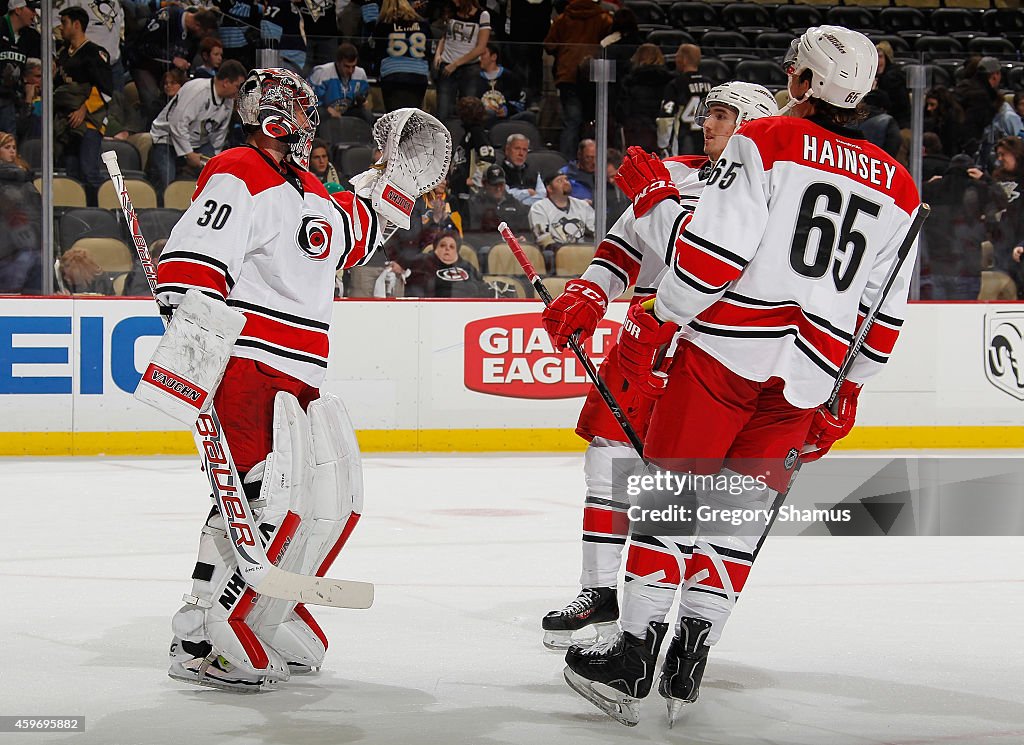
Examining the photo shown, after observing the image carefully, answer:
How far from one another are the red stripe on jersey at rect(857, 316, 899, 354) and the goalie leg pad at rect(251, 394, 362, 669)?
1.12 m

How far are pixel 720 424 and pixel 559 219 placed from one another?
535cm

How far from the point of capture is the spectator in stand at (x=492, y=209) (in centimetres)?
789

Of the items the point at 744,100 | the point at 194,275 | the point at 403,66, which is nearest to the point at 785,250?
the point at 744,100

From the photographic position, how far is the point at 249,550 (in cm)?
296

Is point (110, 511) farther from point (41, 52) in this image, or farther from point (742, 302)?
point (742, 302)

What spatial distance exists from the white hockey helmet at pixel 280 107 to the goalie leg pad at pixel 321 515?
0.58 metres

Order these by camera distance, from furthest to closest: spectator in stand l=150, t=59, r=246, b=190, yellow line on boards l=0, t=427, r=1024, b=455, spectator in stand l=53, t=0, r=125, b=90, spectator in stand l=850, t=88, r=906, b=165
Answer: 1. spectator in stand l=850, t=88, r=906, b=165
2. spectator in stand l=53, t=0, r=125, b=90
3. spectator in stand l=150, t=59, r=246, b=190
4. yellow line on boards l=0, t=427, r=1024, b=455

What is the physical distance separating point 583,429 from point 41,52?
506cm

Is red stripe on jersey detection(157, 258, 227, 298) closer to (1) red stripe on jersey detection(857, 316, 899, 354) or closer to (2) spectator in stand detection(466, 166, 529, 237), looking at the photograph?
(1) red stripe on jersey detection(857, 316, 899, 354)

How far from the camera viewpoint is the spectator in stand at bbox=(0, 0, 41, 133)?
7.41 meters

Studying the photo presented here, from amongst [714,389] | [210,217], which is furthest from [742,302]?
[210,217]

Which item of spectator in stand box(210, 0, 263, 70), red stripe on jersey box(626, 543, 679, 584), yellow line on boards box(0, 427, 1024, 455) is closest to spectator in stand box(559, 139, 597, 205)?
yellow line on boards box(0, 427, 1024, 455)

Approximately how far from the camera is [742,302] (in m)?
2.77

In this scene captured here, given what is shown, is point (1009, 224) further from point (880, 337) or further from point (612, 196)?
point (880, 337)
